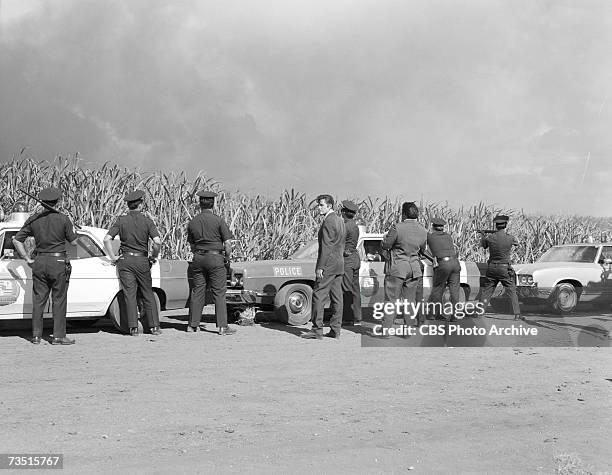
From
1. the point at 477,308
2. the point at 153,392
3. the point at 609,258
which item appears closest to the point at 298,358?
the point at 153,392

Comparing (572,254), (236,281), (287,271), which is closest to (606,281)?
(572,254)

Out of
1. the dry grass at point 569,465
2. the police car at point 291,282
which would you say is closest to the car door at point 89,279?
the police car at point 291,282

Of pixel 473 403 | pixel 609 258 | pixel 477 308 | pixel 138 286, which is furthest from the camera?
pixel 609 258

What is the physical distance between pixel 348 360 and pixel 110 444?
426 centimetres

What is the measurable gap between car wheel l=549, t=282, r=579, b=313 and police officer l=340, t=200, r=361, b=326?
494 cm

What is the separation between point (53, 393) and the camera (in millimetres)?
7402

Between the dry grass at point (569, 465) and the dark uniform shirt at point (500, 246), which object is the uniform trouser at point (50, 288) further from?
the dark uniform shirt at point (500, 246)

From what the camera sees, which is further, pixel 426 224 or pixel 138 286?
pixel 426 224

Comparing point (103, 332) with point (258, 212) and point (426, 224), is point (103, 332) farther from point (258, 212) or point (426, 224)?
point (426, 224)

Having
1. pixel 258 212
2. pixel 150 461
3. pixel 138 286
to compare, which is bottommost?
pixel 150 461

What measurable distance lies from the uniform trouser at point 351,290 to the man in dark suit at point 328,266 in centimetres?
157

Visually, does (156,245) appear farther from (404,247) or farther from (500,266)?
(500,266)

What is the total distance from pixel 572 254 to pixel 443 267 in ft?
17.0

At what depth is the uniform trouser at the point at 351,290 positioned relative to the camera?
1281 centimetres
